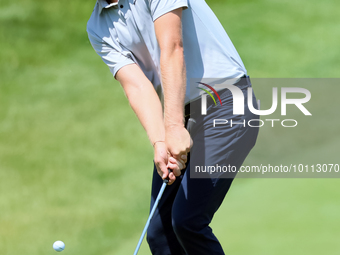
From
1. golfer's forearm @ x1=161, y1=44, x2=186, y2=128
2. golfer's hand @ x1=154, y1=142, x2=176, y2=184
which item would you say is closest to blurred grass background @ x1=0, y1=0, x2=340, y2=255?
golfer's hand @ x1=154, y1=142, x2=176, y2=184

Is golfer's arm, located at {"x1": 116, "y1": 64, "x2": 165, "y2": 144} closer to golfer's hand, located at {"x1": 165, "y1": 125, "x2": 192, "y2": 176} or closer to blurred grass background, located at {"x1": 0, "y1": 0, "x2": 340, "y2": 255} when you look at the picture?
golfer's hand, located at {"x1": 165, "y1": 125, "x2": 192, "y2": 176}

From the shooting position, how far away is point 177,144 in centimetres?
142

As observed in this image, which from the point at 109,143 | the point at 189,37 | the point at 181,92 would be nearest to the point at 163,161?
the point at 181,92

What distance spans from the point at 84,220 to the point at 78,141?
73cm

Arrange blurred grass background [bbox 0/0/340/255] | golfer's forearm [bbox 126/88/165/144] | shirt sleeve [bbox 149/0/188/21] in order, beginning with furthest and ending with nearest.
A: 1. blurred grass background [bbox 0/0/340/255]
2. golfer's forearm [bbox 126/88/165/144]
3. shirt sleeve [bbox 149/0/188/21]

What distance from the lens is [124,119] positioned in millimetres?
3412

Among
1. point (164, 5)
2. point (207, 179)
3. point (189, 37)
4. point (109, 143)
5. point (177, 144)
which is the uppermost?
point (164, 5)

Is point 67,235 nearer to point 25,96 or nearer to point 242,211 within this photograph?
point 242,211

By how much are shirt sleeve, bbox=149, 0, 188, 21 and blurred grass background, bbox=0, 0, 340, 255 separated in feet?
4.16

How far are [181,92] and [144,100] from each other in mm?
171

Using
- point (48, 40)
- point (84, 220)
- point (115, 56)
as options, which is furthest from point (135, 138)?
point (115, 56)

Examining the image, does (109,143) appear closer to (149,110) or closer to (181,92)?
(149,110)

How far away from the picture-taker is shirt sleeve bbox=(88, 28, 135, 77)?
160 cm

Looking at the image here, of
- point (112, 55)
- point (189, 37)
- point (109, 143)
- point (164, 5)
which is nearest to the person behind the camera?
point (164, 5)
